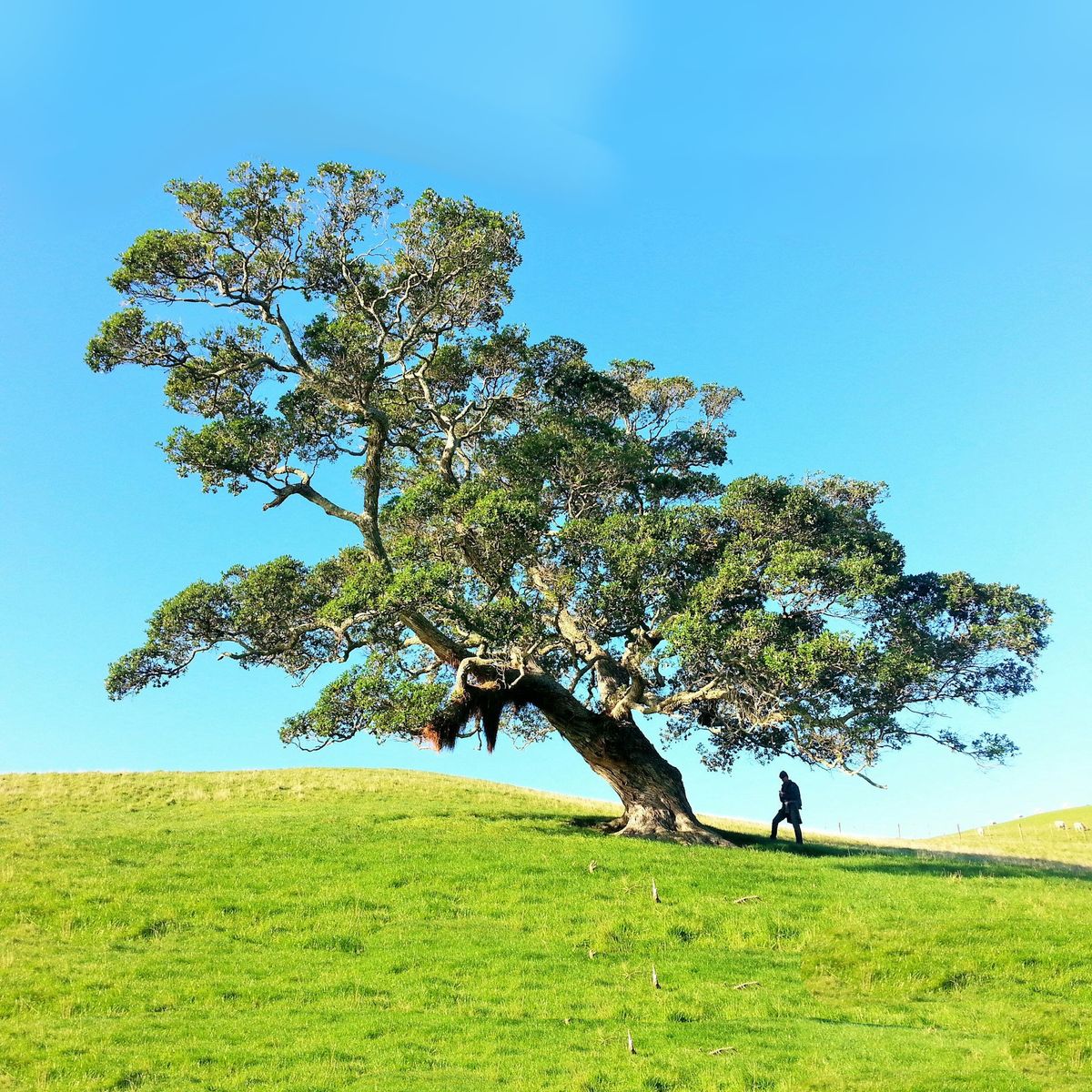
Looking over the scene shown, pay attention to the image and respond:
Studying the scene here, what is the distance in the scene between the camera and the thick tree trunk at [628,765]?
30750mm

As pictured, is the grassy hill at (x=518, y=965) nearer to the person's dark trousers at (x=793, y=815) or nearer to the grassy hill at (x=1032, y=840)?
the person's dark trousers at (x=793, y=815)

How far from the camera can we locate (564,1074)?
1409 centimetres

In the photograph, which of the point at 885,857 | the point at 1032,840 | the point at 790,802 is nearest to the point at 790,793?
the point at 790,802

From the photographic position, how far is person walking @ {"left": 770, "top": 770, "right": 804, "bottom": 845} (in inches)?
1232

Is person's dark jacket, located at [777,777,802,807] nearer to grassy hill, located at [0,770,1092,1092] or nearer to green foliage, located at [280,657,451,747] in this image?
grassy hill, located at [0,770,1092,1092]

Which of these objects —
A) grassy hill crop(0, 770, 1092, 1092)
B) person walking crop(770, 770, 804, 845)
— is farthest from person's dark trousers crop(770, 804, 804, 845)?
grassy hill crop(0, 770, 1092, 1092)

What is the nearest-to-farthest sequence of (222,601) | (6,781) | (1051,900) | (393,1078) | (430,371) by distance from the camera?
(393,1078), (1051,900), (222,601), (430,371), (6,781)

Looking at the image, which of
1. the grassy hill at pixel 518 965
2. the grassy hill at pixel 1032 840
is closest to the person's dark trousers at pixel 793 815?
the grassy hill at pixel 518 965

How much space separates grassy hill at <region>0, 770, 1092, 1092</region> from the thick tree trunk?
261 centimetres

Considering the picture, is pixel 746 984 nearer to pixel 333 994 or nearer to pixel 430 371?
pixel 333 994

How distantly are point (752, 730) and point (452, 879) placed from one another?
13.3m

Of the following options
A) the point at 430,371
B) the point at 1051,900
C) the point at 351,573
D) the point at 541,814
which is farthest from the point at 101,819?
the point at 1051,900

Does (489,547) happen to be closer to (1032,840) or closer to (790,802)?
(790,802)

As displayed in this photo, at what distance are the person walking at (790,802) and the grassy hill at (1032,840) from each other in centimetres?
1059
